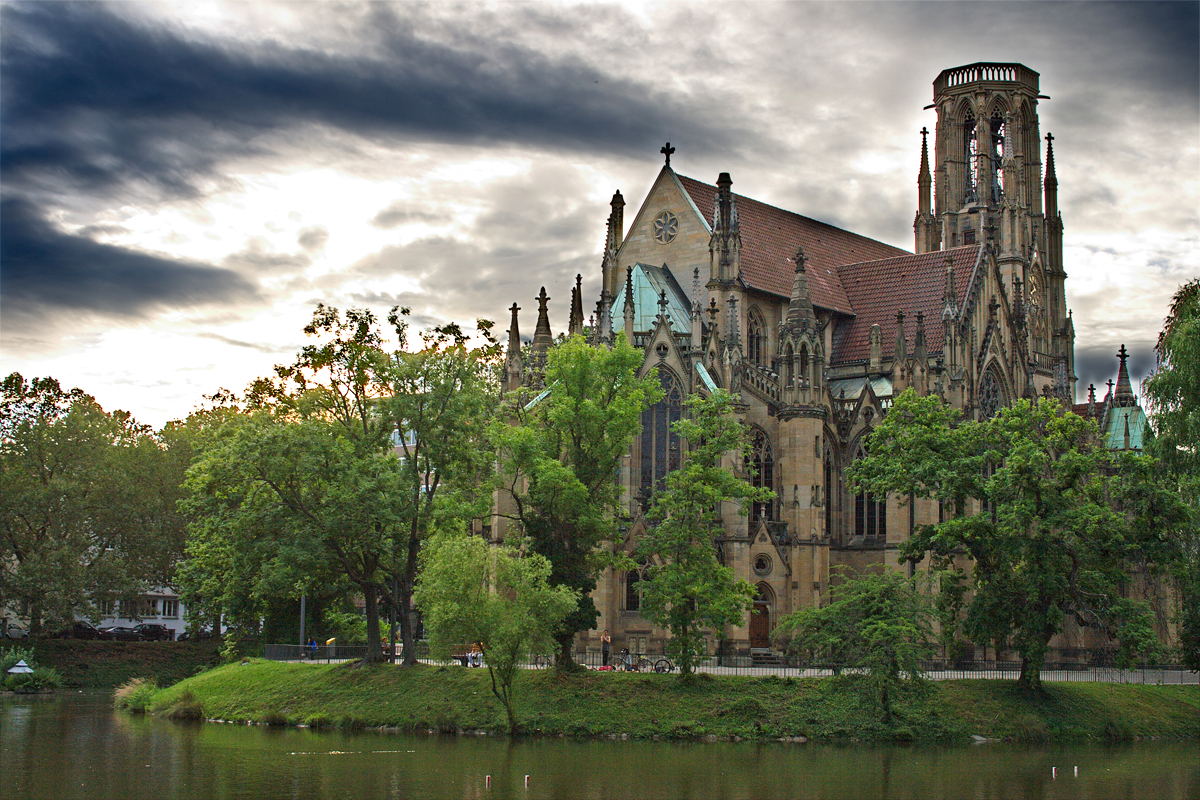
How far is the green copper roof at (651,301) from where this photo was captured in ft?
215

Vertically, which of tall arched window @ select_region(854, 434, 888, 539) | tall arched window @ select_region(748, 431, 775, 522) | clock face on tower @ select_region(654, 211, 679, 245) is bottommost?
tall arched window @ select_region(854, 434, 888, 539)

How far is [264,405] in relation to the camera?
5394 cm

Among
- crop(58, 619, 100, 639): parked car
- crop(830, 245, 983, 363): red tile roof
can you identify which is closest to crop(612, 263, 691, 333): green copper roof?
crop(830, 245, 983, 363): red tile roof

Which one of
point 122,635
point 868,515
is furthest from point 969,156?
point 122,635

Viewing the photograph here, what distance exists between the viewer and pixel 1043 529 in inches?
1735

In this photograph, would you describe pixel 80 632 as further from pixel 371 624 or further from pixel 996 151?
pixel 996 151

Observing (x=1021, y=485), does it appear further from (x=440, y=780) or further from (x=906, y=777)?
(x=440, y=780)

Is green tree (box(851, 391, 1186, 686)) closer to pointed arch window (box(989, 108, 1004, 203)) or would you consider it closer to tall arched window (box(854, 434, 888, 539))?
tall arched window (box(854, 434, 888, 539))

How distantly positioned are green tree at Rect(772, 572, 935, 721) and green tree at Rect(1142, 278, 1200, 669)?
8.53 metres

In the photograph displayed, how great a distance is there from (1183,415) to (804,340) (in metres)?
22.2

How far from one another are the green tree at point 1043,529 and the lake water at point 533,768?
4327 millimetres

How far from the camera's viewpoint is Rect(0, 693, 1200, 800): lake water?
31.3 metres

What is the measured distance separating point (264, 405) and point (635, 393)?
15.7m

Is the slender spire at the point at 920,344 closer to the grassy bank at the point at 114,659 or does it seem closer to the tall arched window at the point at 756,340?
the tall arched window at the point at 756,340
